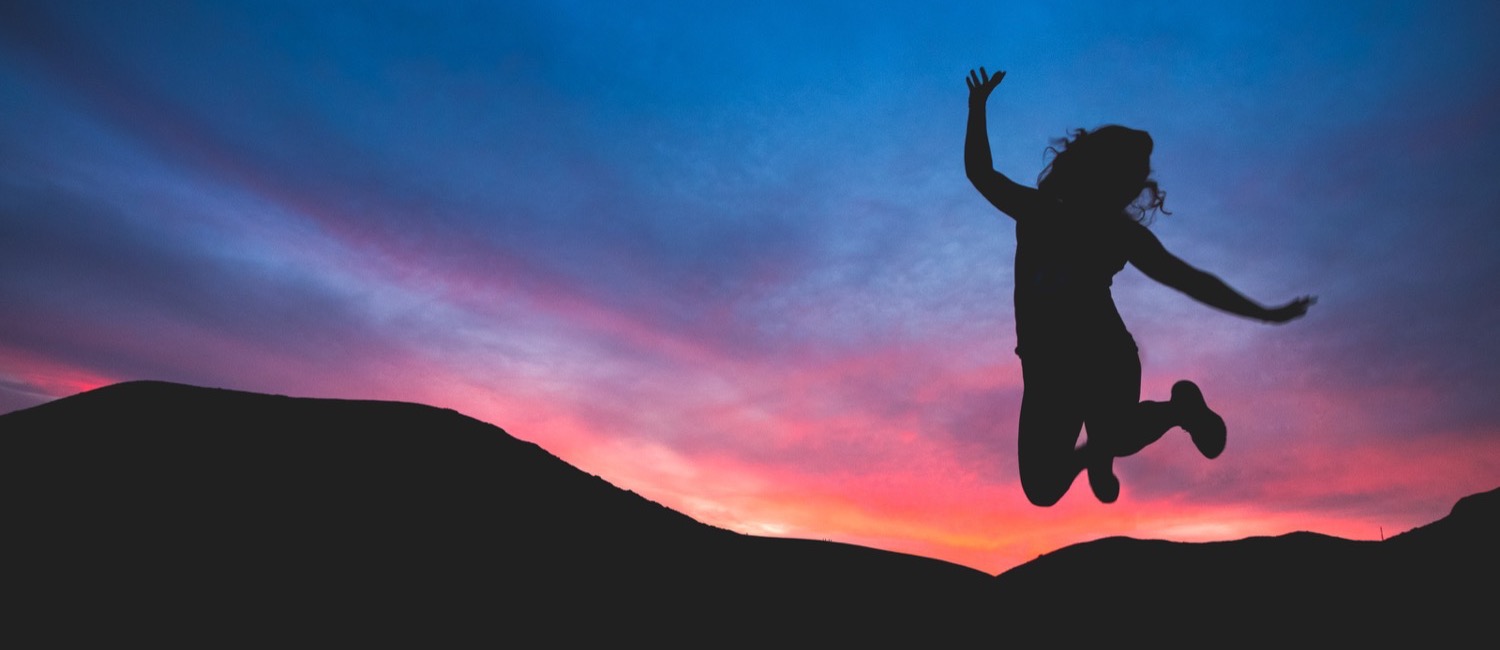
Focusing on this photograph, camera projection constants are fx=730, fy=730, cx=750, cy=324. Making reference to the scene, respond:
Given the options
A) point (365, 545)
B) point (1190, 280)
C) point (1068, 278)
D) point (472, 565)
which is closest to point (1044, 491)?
point (1068, 278)

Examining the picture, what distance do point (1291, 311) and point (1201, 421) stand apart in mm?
824

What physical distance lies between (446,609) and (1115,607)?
3.35 m

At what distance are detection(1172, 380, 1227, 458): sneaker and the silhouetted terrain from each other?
681 millimetres

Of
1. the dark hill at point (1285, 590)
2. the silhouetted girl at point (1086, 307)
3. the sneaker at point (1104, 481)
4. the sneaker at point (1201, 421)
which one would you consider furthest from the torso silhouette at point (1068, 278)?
the dark hill at point (1285, 590)

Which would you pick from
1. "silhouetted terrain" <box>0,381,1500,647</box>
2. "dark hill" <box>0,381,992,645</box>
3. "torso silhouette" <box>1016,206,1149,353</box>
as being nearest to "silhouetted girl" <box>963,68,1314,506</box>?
"torso silhouette" <box>1016,206,1149,353</box>

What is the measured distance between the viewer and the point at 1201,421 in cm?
401

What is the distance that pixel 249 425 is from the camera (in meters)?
4.73

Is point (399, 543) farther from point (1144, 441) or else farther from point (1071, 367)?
point (1144, 441)

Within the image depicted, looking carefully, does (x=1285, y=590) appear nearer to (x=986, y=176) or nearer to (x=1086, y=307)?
(x=1086, y=307)

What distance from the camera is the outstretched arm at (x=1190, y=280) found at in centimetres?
403

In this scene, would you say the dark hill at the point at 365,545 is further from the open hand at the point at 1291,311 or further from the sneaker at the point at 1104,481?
the open hand at the point at 1291,311

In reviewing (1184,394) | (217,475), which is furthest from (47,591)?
(1184,394)

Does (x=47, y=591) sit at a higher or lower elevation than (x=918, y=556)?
lower

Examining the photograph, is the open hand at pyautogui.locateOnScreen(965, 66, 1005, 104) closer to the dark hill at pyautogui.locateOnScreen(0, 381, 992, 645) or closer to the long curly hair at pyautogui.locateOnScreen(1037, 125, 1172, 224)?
the long curly hair at pyautogui.locateOnScreen(1037, 125, 1172, 224)
